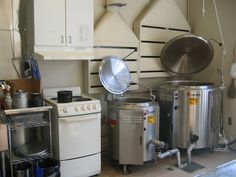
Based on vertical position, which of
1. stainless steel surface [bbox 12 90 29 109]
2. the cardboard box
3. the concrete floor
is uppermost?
the cardboard box

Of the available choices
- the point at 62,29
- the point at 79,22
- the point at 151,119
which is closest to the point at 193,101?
the point at 151,119

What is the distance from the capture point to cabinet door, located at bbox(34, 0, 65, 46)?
270cm

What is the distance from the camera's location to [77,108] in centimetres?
273

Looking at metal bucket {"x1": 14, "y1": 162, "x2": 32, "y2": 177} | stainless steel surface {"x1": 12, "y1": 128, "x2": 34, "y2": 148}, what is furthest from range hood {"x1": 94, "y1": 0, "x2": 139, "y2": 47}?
metal bucket {"x1": 14, "y1": 162, "x2": 32, "y2": 177}

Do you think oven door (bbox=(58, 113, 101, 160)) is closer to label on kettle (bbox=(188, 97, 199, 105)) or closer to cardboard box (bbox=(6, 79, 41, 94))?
cardboard box (bbox=(6, 79, 41, 94))

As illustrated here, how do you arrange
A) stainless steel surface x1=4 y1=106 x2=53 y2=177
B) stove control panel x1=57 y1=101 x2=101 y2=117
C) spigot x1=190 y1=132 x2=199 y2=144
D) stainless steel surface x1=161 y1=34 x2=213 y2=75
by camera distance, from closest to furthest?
stainless steel surface x1=4 y1=106 x2=53 y2=177
stove control panel x1=57 y1=101 x2=101 y2=117
spigot x1=190 y1=132 x2=199 y2=144
stainless steel surface x1=161 y1=34 x2=213 y2=75

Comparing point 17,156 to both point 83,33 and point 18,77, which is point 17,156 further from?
point 83,33

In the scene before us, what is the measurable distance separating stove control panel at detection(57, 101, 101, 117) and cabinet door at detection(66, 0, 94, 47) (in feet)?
2.22

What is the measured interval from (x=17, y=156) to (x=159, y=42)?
245cm

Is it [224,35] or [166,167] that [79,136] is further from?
[224,35]

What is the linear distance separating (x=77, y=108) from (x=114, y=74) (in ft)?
2.63

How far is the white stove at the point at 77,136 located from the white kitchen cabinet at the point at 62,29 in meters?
0.53

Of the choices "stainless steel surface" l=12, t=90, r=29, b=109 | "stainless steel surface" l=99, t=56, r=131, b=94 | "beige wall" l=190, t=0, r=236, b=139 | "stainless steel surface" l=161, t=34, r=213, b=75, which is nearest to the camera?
"stainless steel surface" l=12, t=90, r=29, b=109

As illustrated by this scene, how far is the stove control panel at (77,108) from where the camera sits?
2.65m
